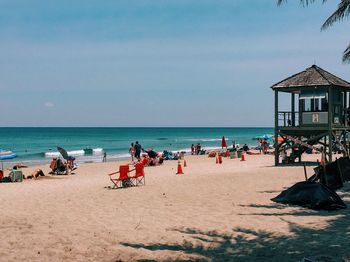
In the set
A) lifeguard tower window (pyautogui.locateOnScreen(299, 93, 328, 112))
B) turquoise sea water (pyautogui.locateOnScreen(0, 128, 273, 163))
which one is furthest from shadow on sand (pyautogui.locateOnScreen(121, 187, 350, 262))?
turquoise sea water (pyautogui.locateOnScreen(0, 128, 273, 163))

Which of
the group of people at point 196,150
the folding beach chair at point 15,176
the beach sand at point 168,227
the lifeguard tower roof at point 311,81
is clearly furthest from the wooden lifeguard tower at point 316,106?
the group of people at point 196,150

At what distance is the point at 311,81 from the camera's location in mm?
23500

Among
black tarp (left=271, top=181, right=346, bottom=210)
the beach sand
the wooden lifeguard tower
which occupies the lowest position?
the beach sand

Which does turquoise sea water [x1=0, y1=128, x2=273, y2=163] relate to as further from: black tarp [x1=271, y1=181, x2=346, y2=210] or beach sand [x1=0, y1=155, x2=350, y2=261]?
black tarp [x1=271, y1=181, x2=346, y2=210]

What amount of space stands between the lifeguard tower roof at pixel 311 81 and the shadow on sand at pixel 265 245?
14.3m

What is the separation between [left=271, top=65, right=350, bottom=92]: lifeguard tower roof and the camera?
23.1m

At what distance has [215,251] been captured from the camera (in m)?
7.98

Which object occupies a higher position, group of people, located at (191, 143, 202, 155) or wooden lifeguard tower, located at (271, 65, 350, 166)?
wooden lifeguard tower, located at (271, 65, 350, 166)

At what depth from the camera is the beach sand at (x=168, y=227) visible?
25.7 ft

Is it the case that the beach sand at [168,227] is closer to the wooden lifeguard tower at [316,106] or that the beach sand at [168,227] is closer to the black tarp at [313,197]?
the black tarp at [313,197]

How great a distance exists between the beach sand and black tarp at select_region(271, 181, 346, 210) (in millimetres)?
276

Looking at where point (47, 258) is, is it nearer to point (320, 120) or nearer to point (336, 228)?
point (336, 228)

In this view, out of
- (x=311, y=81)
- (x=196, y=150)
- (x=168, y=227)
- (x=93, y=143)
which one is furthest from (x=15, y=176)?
(x=93, y=143)

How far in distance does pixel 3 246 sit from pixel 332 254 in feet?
19.1
